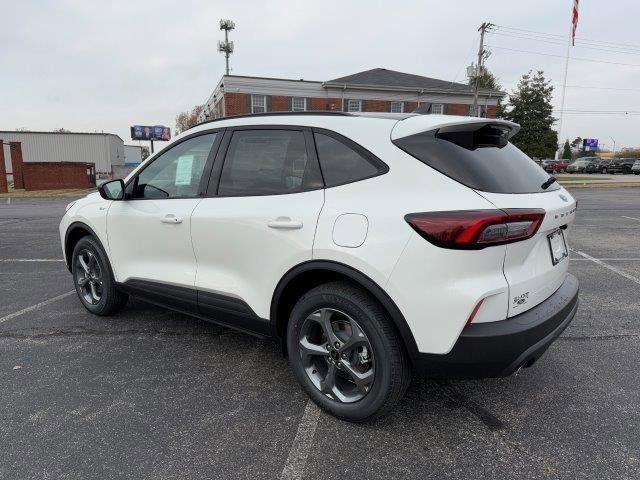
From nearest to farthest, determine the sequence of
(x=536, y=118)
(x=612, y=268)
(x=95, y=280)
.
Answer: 1. (x=95, y=280)
2. (x=612, y=268)
3. (x=536, y=118)

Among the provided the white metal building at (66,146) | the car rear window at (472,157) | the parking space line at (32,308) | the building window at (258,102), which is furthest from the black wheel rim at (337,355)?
the white metal building at (66,146)

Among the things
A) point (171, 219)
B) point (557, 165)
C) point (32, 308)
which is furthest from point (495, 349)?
point (557, 165)

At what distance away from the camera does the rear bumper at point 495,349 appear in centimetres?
219

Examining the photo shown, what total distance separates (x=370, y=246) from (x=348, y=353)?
0.67 m

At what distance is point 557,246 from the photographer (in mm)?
2670

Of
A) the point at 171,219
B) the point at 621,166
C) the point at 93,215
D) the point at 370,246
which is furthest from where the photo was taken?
the point at 621,166

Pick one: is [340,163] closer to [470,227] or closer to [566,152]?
[470,227]

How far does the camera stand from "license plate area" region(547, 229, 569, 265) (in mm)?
2572

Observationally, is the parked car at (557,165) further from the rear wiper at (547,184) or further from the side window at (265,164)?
the side window at (265,164)


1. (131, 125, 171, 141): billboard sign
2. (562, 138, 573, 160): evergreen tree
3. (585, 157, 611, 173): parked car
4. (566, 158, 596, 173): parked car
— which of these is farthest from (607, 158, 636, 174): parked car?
(131, 125, 171, 141): billboard sign

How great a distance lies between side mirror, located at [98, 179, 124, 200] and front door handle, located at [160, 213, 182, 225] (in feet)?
2.09

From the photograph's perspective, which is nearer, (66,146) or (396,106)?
(396,106)

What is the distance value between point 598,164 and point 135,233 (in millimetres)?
53450

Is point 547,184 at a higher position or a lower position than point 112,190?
higher
